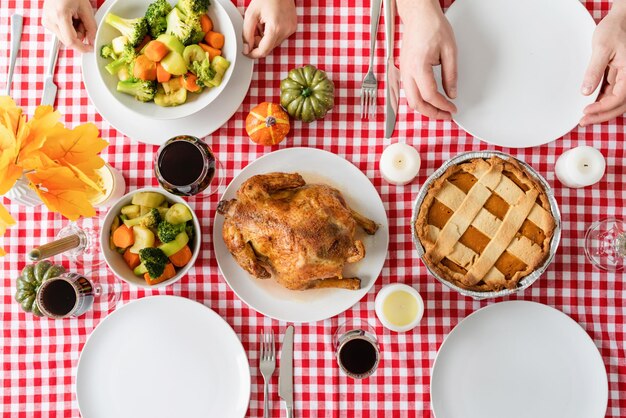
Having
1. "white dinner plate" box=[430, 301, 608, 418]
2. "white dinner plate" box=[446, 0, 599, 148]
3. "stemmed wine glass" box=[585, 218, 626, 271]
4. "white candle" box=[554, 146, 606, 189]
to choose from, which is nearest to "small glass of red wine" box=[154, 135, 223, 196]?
"white dinner plate" box=[446, 0, 599, 148]

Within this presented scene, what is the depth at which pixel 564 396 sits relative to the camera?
1.73 meters

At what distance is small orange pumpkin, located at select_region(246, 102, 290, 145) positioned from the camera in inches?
65.7

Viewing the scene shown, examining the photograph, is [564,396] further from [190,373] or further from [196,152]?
[196,152]

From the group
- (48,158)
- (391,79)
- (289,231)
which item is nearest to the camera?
(48,158)

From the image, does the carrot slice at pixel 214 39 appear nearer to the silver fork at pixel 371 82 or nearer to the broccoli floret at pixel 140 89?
the broccoli floret at pixel 140 89

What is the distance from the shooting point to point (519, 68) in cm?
172

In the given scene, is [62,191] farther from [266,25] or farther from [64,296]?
[266,25]

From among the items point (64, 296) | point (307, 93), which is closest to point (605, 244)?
point (307, 93)

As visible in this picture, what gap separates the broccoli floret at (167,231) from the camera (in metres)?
1.59

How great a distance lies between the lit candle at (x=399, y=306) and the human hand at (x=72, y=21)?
1.23 metres

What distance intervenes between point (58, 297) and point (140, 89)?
69 centimetres

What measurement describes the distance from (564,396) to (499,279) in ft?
1.60

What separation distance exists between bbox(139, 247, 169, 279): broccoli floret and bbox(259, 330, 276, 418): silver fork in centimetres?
43

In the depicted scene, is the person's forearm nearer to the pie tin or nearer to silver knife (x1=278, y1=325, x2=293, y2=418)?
the pie tin
